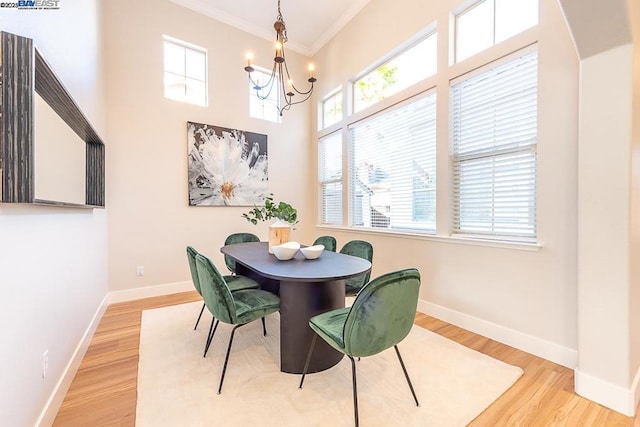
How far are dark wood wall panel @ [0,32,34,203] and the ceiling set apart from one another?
3537 mm

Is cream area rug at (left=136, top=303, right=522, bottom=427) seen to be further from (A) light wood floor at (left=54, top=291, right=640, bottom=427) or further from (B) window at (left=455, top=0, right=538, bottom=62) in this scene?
(B) window at (left=455, top=0, right=538, bottom=62)

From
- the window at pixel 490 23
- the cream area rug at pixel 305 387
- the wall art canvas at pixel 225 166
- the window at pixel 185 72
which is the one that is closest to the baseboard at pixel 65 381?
the cream area rug at pixel 305 387

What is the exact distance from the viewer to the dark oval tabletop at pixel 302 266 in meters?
1.69

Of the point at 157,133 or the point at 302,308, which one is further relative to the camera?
the point at 157,133

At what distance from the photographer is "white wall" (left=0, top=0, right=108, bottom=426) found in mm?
1117

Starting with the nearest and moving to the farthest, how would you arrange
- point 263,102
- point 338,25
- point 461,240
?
point 461,240 < point 338,25 < point 263,102

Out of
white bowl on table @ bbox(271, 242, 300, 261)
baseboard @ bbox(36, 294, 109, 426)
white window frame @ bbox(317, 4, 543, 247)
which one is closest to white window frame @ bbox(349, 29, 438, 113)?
white window frame @ bbox(317, 4, 543, 247)

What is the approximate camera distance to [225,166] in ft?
13.4

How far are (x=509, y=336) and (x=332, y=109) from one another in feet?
12.7

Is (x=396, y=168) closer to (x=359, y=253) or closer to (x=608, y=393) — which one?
(x=359, y=253)

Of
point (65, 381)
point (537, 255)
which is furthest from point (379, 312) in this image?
point (65, 381)

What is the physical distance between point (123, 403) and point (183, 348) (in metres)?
0.63

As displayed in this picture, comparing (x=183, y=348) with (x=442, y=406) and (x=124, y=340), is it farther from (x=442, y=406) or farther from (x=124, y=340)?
(x=442, y=406)

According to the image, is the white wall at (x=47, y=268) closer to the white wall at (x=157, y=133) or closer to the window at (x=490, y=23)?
the white wall at (x=157, y=133)
